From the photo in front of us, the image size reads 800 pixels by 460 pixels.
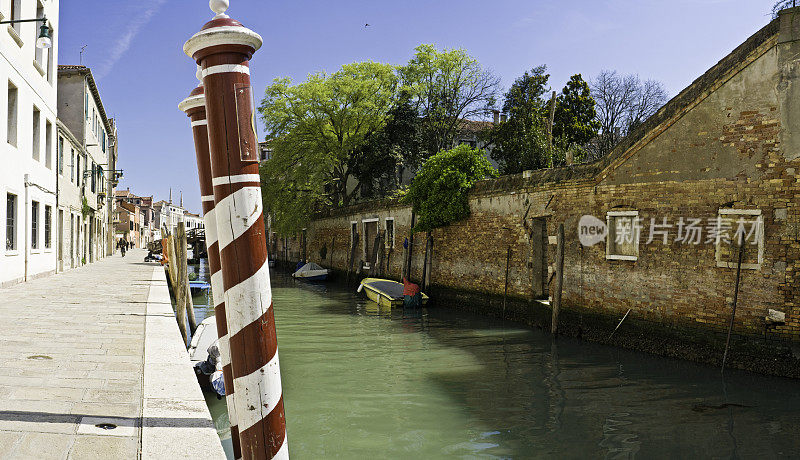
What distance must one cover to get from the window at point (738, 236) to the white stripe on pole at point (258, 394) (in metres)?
7.59

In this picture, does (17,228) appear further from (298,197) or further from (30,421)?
(298,197)

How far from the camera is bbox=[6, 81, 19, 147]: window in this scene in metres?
11.3

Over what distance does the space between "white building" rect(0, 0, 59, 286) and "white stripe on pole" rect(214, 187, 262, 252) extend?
11097 millimetres

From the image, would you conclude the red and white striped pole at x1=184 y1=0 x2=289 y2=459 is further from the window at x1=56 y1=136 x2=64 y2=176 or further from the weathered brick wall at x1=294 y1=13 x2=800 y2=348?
the window at x1=56 y1=136 x2=64 y2=176

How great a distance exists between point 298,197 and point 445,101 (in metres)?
9.23

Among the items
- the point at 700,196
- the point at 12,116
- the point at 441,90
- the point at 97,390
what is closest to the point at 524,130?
the point at 441,90

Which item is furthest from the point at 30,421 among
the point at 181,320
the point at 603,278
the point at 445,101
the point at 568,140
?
the point at 568,140

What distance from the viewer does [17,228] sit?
11469 mm

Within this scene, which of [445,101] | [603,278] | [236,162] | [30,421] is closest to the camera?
[236,162]

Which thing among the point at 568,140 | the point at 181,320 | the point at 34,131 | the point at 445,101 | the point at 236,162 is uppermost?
the point at 445,101

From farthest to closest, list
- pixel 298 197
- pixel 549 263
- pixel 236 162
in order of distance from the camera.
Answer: pixel 298 197 < pixel 549 263 < pixel 236 162

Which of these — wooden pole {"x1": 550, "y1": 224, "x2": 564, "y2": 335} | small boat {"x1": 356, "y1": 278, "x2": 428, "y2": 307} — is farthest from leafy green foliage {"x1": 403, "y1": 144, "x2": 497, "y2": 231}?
wooden pole {"x1": 550, "y1": 224, "x2": 564, "y2": 335}

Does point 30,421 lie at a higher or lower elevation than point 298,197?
lower

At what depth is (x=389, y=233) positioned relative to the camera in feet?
63.7
